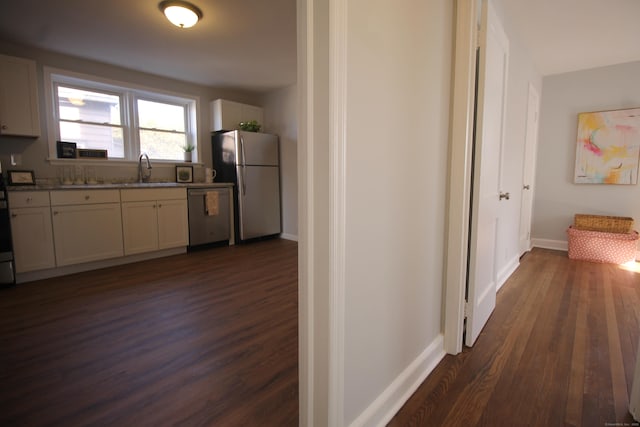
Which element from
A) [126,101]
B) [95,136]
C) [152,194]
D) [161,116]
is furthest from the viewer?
[161,116]

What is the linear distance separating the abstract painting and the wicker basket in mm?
451

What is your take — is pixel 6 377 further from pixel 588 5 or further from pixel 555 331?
pixel 588 5

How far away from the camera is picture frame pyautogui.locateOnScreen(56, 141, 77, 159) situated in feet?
11.5

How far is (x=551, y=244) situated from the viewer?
430 cm

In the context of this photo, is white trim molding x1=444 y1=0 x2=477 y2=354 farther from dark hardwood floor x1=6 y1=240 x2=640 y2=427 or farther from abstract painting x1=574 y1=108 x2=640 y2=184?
abstract painting x1=574 y1=108 x2=640 y2=184

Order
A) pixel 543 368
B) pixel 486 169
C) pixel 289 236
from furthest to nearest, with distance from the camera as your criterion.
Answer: pixel 289 236
pixel 486 169
pixel 543 368

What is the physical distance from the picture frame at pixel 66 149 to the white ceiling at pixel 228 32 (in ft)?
3.32

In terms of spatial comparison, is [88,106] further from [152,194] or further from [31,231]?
[31,231]

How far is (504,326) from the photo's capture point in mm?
2141

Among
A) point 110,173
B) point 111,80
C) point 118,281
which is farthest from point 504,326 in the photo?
point 111,80

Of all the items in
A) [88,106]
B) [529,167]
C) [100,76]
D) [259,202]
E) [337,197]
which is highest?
[100,76]

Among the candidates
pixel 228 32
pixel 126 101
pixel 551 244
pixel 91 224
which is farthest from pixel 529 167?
pixel 126 101

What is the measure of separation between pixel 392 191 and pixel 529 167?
3.60m

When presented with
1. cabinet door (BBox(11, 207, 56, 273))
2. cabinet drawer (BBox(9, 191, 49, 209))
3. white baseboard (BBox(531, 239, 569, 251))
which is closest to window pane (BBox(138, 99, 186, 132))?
cabinet drawer (BBox(9, 191, 49, 209))
